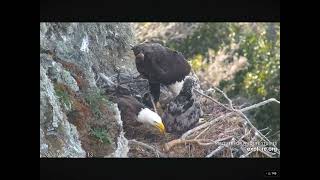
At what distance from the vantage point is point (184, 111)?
28.1 feet

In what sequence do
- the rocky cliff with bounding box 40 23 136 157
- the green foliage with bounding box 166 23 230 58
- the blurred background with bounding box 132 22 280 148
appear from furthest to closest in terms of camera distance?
the green foliage with bounding box 166 23 230 58 < the blurred background with bounding box 132 22 280 148 < the rocky cliff with bounding box 40 23 136 157

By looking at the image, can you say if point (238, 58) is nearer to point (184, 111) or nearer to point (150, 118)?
point (184, 111)

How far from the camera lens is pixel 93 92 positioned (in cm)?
847

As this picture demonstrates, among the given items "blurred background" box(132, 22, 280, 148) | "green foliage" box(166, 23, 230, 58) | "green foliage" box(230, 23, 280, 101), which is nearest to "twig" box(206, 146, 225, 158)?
"blurred background" box(132, 22, 280, 148)

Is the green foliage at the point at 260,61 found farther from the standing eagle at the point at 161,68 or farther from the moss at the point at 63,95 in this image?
the moss at the point at 63,95

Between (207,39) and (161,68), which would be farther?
(207,39)

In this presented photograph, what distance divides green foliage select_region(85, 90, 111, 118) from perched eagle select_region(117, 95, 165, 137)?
0.19m

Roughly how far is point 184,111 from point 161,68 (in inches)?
24.8

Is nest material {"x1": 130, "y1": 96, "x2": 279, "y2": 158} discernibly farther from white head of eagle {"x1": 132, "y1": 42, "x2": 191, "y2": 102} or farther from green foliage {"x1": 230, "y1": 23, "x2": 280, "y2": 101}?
white head of eagle {"x1": 132, "y1": 42, "x2": 191, "y2": 102}

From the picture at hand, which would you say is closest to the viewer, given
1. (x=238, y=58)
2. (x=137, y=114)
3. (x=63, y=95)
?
(x=63, y=95)

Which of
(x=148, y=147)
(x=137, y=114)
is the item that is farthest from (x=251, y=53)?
(x=148, y=147)

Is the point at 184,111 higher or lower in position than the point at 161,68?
lower

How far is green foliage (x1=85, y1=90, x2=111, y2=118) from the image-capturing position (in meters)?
8.43

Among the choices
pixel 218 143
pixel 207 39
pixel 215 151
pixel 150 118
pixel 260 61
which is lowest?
pixel 215 151
